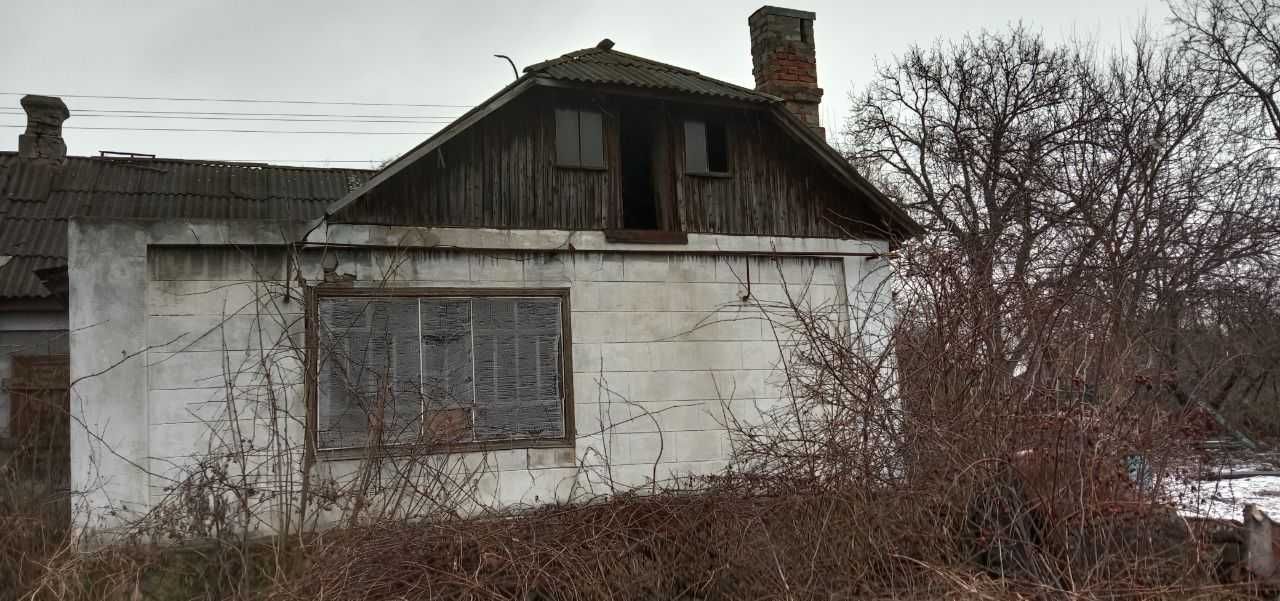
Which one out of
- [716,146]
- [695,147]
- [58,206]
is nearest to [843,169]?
[716,146]

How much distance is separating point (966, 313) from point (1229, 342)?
11.1 m

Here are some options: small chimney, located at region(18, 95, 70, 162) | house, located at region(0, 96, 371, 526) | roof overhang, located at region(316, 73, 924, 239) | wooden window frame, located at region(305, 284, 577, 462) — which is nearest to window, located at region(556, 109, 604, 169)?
roof overhang, located at region(316, 73, 924, 239)

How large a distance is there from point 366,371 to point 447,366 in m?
0.68

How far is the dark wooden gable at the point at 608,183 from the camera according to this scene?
7559 mm

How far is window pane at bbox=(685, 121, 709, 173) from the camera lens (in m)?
8.42

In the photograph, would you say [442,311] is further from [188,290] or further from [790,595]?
[790,595]

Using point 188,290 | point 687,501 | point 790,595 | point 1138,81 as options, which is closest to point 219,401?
point 188,290

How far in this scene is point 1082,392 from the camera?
18.1 feet

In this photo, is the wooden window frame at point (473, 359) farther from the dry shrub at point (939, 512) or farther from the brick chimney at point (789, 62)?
the brick chimney at point (789, 62)

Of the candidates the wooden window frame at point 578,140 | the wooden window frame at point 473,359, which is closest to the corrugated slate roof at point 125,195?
the wooden window frame at point 578,140

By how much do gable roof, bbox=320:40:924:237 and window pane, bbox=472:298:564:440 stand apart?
4.69 ft

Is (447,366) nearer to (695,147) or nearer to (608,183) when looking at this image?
(608,183)

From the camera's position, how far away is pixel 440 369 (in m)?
7.42

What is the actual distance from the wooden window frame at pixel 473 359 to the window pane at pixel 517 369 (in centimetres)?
6
